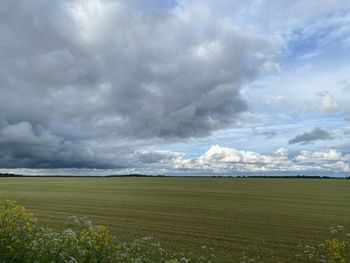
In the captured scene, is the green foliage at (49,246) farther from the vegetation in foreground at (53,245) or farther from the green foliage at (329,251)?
the green foliage at (329,251)

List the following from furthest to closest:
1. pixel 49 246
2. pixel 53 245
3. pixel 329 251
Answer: pixel 53 245 → pixel 49 246 → pixel 329 251

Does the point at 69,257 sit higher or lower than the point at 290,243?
higher

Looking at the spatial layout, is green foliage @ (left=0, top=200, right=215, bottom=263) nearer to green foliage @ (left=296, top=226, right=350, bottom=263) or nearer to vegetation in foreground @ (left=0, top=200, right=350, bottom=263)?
vegetation in foreground @ (left=0, top=200, right=350, bottom=263)

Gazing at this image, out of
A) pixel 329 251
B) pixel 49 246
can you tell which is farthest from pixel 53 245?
pixel 329 251

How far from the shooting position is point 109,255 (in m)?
10.5

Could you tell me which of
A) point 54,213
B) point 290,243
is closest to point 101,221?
point 54,213

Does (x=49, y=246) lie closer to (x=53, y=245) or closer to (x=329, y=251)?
(x=53, y=245)

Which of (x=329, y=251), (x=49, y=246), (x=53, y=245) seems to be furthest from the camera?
(x=53, y=245)

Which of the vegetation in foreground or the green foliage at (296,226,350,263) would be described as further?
the vegetation in foreground

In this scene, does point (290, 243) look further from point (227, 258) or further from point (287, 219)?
point (287, 219)

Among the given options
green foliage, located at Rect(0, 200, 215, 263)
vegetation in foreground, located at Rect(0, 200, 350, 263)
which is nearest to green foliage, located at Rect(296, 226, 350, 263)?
vegetation in foreground, located at Rect(0, 200, 350, 263)

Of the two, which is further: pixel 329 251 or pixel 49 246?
pixel 49 246

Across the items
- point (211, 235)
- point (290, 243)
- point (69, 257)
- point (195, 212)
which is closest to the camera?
point (69, 257)

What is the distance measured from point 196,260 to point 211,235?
885 cm
